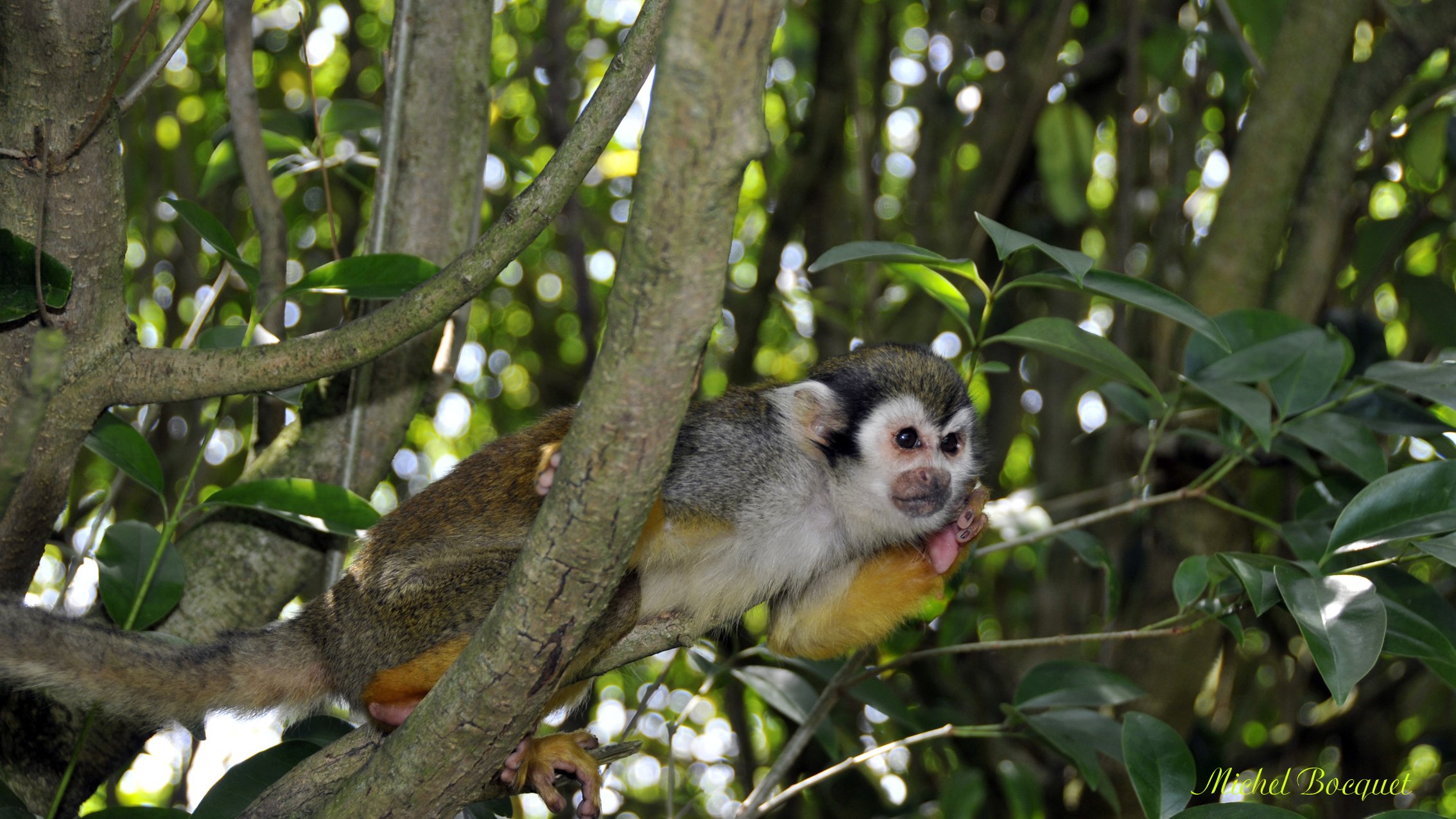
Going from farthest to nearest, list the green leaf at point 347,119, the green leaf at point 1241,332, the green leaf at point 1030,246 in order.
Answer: the green leaf at point 347,119, the green leaf at point 1241,332, the green leaf at point 1030,246

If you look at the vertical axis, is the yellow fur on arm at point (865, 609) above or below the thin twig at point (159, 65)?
below

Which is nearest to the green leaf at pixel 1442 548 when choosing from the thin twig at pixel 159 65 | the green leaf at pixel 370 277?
the green leaf at pixel 370 277

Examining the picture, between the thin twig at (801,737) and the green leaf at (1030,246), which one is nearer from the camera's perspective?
the green leaf at (1030,246)

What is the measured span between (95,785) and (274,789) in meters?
0.80

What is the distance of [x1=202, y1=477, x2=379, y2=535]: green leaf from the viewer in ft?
7.85

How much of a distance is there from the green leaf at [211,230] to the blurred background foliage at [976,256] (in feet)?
2.54

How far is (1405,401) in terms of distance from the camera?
2.76 meters

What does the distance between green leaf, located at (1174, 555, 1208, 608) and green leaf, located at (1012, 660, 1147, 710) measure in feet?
1.58

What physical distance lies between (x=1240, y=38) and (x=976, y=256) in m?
1.29

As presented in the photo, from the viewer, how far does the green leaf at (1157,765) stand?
210cm

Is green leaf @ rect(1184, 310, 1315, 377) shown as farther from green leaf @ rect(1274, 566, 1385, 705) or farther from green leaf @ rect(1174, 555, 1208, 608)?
green leaf @ rect(1274, 566, 1385, 705)

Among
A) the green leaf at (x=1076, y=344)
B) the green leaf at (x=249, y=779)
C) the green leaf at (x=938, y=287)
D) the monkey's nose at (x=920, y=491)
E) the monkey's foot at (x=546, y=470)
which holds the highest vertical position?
the green leaf at (x=938, y=287)

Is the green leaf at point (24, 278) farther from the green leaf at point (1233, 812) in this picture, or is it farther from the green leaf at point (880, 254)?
the green leaf at point (1233, 812)

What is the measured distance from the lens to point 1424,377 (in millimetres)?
2395
